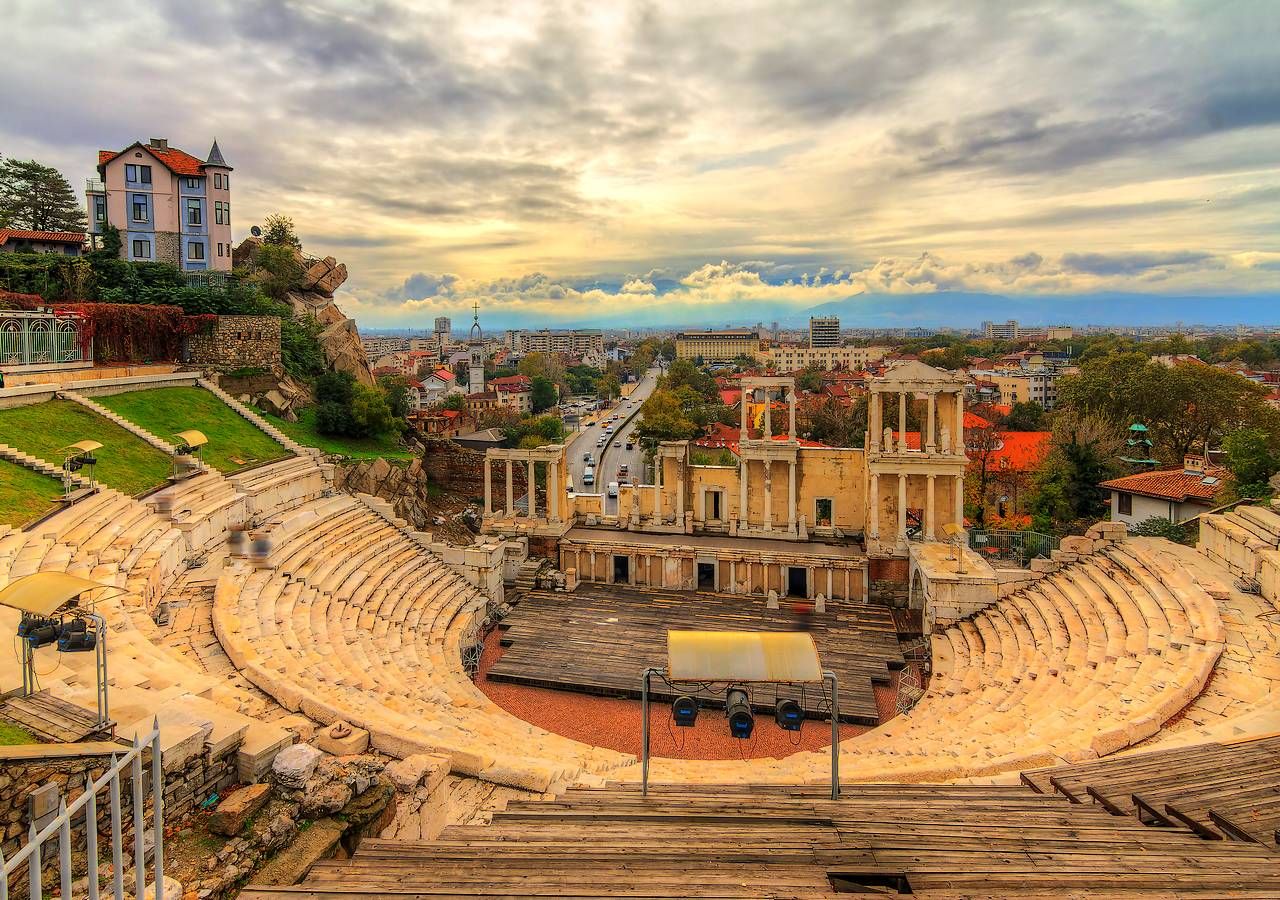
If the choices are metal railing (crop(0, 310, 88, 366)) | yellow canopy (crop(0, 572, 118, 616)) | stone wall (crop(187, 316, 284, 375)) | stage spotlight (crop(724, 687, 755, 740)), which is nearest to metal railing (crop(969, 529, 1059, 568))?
stage spotlight (crop(724, 687, 755, 740))

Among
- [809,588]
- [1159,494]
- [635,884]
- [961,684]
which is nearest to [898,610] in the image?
[809,588]

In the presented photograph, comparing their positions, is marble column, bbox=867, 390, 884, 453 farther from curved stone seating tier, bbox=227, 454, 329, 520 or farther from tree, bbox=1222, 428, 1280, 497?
curved stone seating tier, bbox=227, 454, 329, 520

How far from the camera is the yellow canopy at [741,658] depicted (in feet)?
31.1

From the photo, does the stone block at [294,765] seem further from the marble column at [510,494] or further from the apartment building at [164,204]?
the apartment building at [164,204]

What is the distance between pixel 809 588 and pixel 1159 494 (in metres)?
14.5

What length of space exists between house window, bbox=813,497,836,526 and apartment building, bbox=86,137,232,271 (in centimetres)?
4043

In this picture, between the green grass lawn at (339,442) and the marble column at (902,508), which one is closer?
the marble column at (902,508)

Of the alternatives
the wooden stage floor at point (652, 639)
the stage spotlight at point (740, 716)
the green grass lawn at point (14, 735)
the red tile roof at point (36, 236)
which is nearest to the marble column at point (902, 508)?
the wooden stage floor at point (652, 639)

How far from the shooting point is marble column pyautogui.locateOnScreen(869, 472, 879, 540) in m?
30.3

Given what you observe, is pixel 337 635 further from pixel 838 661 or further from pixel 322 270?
pixel 322 270

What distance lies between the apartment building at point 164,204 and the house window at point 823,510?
133 feet

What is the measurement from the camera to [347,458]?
3650 centimetres

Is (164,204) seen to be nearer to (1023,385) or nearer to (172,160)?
(172,160)

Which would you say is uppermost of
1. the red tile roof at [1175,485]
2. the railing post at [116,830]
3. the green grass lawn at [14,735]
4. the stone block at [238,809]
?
the railing post at [116,830]
